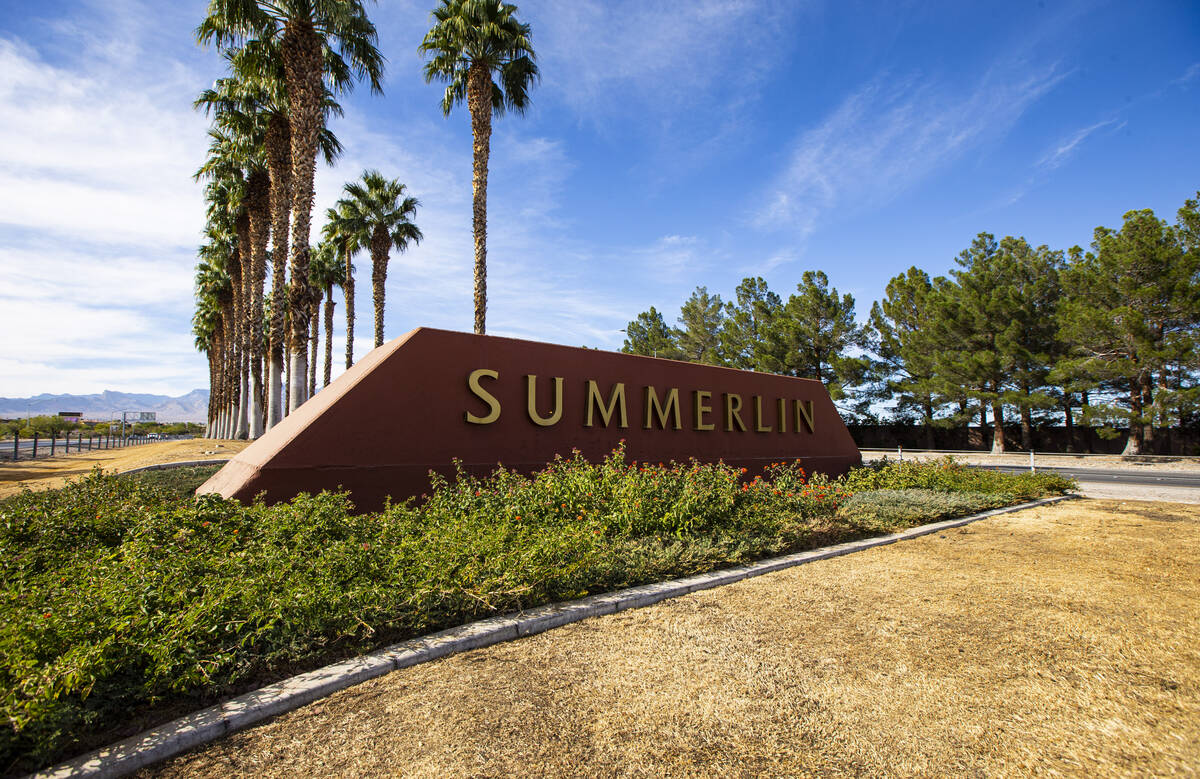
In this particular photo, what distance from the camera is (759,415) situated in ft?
41.4

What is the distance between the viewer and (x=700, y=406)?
1134cm

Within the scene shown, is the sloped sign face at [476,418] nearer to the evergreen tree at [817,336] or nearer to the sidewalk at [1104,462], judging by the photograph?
the sidewalk at [1104,462]

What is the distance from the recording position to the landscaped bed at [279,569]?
2777 millimetres

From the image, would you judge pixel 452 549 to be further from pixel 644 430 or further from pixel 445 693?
pixel 644 430

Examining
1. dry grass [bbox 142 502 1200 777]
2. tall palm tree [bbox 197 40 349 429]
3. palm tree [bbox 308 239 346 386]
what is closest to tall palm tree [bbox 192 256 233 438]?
palm tree [bbox 308 239 346 386]

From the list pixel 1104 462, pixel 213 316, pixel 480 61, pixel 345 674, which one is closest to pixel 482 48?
pixel 480 61

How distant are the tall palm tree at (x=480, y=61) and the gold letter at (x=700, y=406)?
7228 mm

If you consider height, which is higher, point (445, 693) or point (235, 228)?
point (235, 228)

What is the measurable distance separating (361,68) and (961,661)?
59.8ft

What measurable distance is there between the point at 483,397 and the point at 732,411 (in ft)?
19.3

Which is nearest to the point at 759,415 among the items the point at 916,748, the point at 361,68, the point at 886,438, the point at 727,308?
the point at 916,748

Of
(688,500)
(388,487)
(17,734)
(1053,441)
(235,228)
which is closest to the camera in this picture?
(17,734)

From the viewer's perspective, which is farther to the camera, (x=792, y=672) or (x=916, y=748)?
(x=792, y=672)

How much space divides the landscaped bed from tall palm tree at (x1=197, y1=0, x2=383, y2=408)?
776 centimetres
